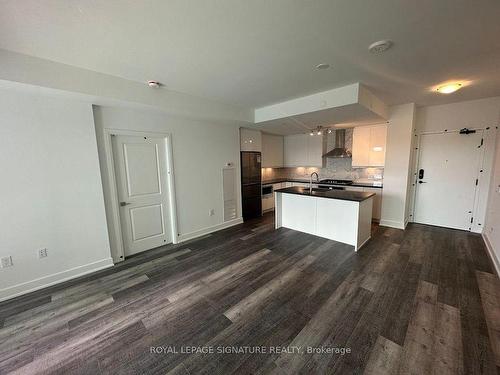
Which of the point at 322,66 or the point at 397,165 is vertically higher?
the point at 322,66

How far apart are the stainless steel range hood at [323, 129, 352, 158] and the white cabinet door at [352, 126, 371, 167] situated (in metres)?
0.36

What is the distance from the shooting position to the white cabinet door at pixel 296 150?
20.8 ft

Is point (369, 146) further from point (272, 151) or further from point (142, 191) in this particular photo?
point (142, 191)

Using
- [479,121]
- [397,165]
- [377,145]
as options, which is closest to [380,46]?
[397,165]

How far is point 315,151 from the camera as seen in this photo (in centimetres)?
611

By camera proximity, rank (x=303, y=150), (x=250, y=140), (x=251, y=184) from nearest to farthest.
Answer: (x=250, y=140) < (x=251, y=184) < (x=303, y=150)

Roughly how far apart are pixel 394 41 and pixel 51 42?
10.5 ft

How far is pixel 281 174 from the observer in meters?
7.19

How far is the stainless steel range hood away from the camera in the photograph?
5.63 meters

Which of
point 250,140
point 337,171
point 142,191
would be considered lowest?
point 142,191

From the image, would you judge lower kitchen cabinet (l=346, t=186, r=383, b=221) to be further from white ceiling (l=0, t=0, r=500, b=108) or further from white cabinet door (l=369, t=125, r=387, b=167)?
white ceiling (l=0, t=0, r=500, b=108)

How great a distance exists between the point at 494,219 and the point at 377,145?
232 cm

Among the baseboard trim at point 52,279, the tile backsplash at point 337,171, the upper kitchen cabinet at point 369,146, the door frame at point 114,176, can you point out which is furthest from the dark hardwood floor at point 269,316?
the tile backsplash at point 337,171

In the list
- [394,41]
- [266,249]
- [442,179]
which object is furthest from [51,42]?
[442,179]
